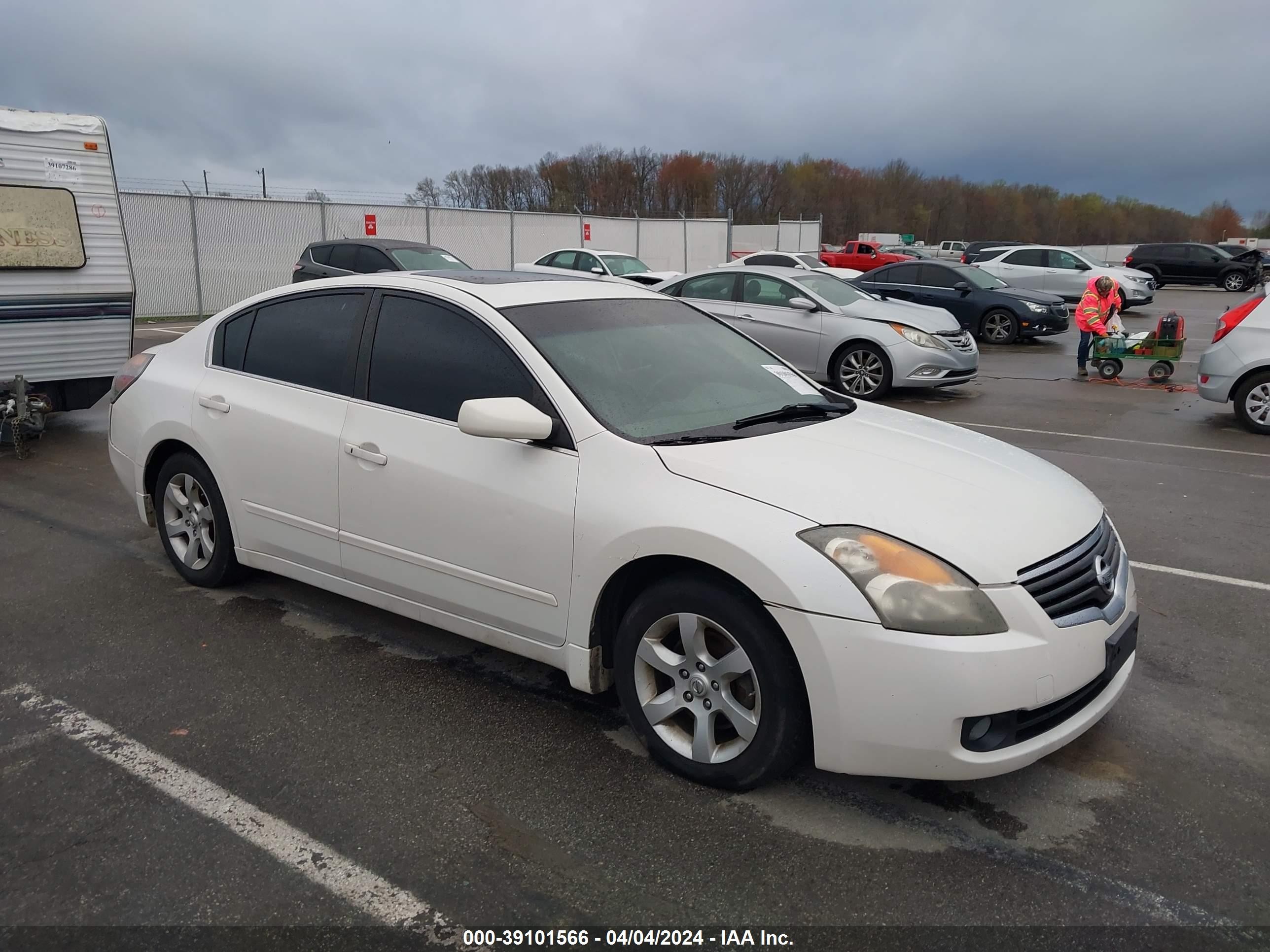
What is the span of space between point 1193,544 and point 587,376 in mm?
4407

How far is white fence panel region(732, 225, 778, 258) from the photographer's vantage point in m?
51.3

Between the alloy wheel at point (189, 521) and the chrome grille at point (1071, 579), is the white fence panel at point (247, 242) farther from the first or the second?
the chrome grille at point (1071, 579)

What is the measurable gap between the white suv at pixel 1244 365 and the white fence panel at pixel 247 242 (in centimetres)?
1873

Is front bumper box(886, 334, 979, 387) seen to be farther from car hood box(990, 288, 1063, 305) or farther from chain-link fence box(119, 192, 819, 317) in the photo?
chain-link fence box(119, 192, 819, 317)

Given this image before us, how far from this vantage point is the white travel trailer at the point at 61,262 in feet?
27.0

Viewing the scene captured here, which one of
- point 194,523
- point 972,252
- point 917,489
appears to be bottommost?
point 194,523

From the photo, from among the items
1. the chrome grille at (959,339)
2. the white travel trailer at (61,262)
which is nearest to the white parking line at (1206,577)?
the chrome grille at (959,339)

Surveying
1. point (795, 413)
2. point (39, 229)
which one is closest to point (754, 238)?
point (39, 229)

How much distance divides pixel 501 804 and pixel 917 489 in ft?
5.63

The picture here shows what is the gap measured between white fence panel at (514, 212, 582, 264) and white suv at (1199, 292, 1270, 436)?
67.1ft

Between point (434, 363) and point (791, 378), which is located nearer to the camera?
point (434, 363)

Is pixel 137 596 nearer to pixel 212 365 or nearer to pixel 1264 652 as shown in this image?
pixel 212 365

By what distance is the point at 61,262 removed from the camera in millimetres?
8547

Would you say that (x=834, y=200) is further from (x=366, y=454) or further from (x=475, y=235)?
(x=366, y=454)
